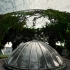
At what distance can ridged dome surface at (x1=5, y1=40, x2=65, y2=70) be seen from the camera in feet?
42.1

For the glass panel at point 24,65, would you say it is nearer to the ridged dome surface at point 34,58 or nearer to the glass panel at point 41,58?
the ridged dome surface at point 34,58

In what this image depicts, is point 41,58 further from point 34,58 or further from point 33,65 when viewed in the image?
point 33,65

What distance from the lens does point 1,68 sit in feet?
46.3

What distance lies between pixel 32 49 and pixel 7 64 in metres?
2.27

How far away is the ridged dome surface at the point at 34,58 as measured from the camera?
42.1 ft

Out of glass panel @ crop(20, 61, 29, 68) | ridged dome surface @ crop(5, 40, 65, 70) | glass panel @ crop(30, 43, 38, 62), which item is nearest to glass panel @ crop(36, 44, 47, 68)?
ridged dome surface @ crop(5, 40, 65, 70)

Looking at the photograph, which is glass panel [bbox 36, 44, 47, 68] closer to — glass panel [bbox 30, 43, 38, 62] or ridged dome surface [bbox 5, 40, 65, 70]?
ridged dome surface [bbox 5, 40, 65, 70]

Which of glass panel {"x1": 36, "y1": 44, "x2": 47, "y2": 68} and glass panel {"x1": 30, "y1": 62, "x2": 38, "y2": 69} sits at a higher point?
glass panel {"x1": 36, "y1": 44, "x2": 47, "y2": 68}

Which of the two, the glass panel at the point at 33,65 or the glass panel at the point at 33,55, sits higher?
the glass panel at the point at 33,55

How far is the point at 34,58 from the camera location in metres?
13.1

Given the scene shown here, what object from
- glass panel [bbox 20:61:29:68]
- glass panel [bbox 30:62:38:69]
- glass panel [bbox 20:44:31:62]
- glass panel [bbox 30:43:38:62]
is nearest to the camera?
glass panel [bbox 30:62:38:69]

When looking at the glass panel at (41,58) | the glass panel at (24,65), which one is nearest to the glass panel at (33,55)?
the glass panel at (41,58)

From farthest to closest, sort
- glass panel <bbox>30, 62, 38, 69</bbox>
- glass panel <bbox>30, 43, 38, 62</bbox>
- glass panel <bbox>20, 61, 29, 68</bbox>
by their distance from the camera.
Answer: glass panel <bbox>30, 43, 38, 62</bbox>
glass panel <bbox>20, 61, 29, 68</bbox>
glass panel <bbox>30, 62, 38, 69</bbox>

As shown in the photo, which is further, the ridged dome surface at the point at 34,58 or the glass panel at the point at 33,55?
the glass panel at the point at 33,55
